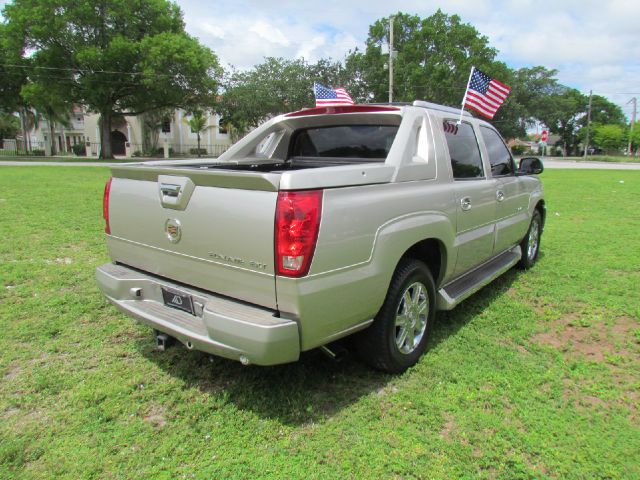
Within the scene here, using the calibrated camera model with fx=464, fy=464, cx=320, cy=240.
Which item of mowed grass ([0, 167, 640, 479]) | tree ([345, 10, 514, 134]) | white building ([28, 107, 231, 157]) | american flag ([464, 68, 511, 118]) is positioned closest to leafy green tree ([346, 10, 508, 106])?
tree ([345, 10, 514, 134])

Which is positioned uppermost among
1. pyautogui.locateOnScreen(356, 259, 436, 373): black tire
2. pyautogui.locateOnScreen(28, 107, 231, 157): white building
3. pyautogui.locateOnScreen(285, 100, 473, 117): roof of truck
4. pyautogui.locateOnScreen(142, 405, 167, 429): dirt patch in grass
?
pyautogui.locateOnScreen(28, 107, 231, 157): white building

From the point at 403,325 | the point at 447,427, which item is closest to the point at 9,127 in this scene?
the point at 403,325

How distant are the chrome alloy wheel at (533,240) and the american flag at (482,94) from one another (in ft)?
5.07

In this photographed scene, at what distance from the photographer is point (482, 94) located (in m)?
5.45

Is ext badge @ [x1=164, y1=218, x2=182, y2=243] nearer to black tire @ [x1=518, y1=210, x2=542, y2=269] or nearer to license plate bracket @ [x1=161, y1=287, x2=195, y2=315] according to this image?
license plate bracket @ [x1=161, y1=287, x2=195, y2=315]

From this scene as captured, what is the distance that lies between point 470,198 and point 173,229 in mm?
2397

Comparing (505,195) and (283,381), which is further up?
(505,195)

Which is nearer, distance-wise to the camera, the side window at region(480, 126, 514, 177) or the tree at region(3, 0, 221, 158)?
the side window at region(480, 126, 514, 177)

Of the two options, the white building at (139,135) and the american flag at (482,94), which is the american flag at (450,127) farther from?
the white building at (139,135)

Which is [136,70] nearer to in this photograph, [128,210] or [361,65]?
[361,65]

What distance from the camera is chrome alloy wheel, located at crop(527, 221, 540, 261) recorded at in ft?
19.0

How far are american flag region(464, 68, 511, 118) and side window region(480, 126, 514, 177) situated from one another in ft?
1.63

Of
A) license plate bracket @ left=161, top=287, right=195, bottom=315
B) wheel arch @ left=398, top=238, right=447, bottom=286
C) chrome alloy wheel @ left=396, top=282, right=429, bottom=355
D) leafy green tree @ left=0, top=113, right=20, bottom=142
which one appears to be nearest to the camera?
license plate bracket @ left=161, top=287, right=195, bottom=315

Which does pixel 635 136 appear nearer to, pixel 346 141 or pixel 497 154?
pixel 497 154
